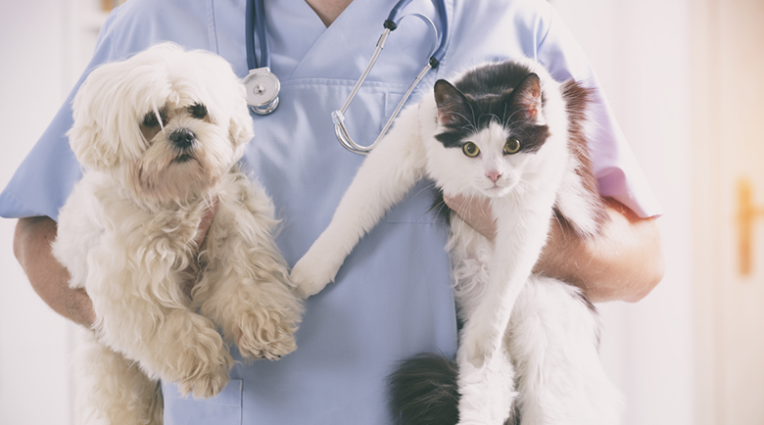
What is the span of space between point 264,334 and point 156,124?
0.40 meters

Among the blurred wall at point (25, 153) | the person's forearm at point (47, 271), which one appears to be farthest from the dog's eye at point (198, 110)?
the blurred wall at point (25, 153)

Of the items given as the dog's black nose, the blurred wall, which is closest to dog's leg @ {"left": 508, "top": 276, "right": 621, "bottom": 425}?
the dog's black nose

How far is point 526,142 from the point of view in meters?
0.74

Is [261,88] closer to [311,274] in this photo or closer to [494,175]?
[311,274]

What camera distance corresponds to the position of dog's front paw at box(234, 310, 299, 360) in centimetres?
82

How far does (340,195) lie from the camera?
89 cm

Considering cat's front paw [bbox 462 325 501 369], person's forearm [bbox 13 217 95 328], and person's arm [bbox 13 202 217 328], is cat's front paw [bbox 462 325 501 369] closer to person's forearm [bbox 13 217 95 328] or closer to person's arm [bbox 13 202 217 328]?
person's arm [bbox 13 202 217 328]

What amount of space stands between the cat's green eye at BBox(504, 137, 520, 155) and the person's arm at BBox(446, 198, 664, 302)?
12 centimetres

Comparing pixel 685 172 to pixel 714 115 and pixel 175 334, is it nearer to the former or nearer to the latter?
pixel 714 115

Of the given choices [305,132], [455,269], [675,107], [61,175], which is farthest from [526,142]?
[675,107]

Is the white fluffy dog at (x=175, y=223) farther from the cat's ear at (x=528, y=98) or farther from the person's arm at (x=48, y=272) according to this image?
the cat's ear at (x=528, y=98)

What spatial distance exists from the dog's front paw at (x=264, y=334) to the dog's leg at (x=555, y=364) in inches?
15.5

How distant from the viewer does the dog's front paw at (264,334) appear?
82 cm

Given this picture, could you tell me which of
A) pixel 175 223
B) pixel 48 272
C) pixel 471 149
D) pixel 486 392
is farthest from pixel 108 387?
pixel 471 149
